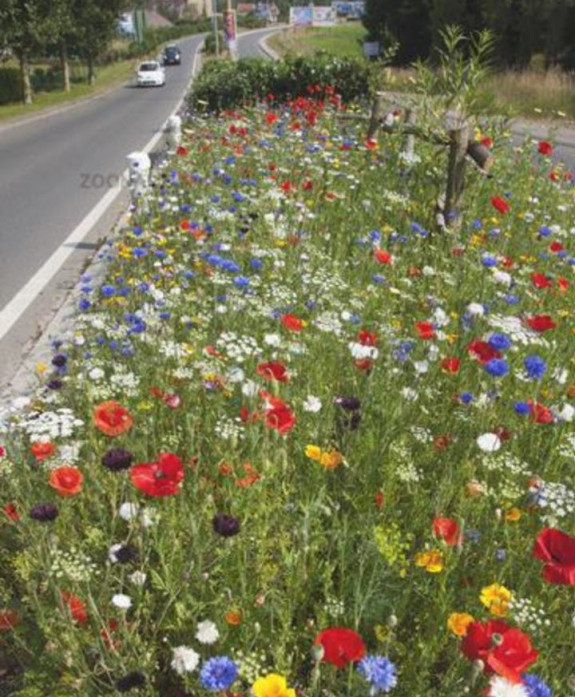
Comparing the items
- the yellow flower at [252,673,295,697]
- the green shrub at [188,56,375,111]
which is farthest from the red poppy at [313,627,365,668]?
the green shrub at [188,56,375,111]

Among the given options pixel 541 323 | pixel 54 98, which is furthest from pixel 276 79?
pixel 541 323

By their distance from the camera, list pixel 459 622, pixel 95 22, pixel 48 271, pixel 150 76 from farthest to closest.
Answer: pixel 95 22 → pixel 150 76 → pixel 48 271 → pixel 459 622

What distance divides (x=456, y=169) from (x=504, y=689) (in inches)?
214

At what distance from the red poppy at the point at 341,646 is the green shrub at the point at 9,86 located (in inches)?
1358

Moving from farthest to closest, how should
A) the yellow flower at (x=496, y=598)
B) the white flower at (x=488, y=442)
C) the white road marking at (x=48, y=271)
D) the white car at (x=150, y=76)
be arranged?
the white car at (x=150, y=76) < the white road marking at (x=48, y=271) < the white flower at (x=488, y=442) < the yellow flower at (x=496, y=598)

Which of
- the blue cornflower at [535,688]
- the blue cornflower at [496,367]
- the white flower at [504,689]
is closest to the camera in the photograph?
the white flower at [504,689]

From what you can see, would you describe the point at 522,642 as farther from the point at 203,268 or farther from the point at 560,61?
the point at 560,61

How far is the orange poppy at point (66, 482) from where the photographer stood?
1.73 m

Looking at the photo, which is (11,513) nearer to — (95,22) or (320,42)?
(95,22)

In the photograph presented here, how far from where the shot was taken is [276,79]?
19.9m

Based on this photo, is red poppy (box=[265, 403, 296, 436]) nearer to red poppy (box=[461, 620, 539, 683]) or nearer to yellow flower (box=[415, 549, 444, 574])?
yellow flower (box=[415, 549, 444, 574])

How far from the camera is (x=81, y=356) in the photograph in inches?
145

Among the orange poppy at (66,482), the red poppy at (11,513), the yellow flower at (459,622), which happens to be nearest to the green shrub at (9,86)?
the red poppy at (11,513)

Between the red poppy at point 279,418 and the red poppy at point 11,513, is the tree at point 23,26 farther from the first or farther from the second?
the red poppy at point 279,418
